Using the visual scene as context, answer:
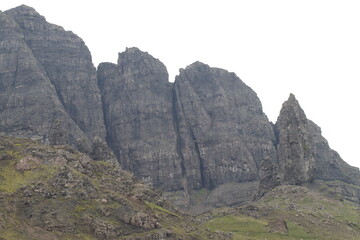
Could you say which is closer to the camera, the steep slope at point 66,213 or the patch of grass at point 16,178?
the steep slope at point 66,213

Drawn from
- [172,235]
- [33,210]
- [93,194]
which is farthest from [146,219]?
[33,210]

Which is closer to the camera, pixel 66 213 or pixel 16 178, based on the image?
pixel 66 213

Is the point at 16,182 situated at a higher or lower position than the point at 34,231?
Answer: higher

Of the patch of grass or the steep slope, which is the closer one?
the steep slope

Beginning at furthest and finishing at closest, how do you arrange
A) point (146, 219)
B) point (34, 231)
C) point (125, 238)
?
point (146, 219)
point (125, 238)
point (34, 231)

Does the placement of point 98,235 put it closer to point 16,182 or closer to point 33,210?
point 33,210

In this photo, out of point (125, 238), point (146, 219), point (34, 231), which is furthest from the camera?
point (146, 219)

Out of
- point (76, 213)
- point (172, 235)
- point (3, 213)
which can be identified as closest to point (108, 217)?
point (76, 213)

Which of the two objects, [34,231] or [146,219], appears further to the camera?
[146,219]

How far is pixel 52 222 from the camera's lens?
171 m

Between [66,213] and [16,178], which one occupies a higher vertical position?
[16,178]

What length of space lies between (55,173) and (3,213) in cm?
3627

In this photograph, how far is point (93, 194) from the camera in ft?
647

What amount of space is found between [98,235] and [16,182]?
4195cm
